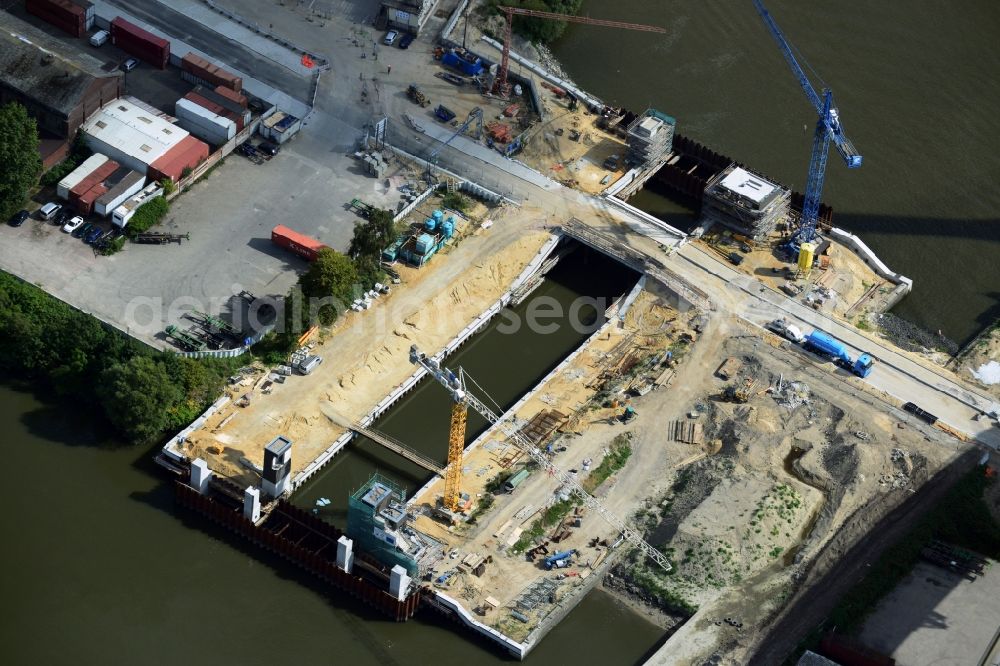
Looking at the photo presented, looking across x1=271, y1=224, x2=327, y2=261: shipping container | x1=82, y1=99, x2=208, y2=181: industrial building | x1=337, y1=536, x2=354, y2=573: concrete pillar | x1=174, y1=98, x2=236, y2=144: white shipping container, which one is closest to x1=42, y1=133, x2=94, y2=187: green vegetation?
x1=82, y1=99, x2=208, y2=181: industrial building

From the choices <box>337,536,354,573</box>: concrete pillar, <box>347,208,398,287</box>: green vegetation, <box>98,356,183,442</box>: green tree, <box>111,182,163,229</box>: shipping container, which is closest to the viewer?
<box>337,536,354,573</box>: concrete pillar

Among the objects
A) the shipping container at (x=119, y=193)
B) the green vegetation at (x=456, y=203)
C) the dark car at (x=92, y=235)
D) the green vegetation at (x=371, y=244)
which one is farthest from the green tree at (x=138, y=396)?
the green vegetation at (x=456, y=203)

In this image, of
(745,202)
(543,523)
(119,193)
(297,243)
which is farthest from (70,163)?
(745,202)

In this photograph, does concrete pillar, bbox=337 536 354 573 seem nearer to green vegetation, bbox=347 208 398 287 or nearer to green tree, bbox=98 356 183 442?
green tree, bbox=98 356 183 442

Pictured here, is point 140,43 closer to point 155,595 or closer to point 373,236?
point 373,236

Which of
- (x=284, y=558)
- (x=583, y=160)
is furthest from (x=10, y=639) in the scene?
(x=583, y=160)

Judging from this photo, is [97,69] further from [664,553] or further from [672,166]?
[664,553]
